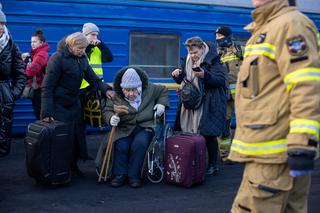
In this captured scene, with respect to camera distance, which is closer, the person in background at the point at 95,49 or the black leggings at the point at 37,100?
the person in background at the point at 95,49

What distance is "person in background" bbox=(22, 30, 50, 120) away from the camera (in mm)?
7219

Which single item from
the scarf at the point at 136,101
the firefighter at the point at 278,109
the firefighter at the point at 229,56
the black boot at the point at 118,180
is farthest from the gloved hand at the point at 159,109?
the firefighter at the point at 278,109

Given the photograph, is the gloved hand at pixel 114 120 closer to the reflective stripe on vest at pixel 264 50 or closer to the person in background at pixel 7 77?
the person in background at pixel 7 77

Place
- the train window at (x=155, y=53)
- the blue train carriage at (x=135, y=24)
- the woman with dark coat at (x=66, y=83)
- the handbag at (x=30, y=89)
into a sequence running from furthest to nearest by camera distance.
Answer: the train window at (x=155, y=53)
the blue train carriage at (x=135, y=24)
the handbag at (x=30, y=89)
the woman with dark coat at (x=66, y=83)

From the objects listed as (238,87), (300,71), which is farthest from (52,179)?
(300,71)

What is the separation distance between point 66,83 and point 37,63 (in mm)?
1710

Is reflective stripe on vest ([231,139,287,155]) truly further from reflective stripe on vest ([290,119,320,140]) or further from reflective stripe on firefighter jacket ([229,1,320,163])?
reflective stripe on vest ([290,119,320,140])

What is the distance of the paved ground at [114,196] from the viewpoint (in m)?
4.89

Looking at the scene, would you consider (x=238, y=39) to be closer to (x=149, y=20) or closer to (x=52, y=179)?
(x=149, y=20)

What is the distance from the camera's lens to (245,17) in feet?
32.1

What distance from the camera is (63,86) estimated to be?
5691mm

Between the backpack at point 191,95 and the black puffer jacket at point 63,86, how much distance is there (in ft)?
3.83

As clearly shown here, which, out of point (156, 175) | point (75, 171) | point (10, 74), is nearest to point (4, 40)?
point (10, 74)

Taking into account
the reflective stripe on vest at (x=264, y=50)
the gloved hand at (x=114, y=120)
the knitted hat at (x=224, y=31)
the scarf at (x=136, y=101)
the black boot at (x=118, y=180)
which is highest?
the knitted hat at (x=224, y=31)
